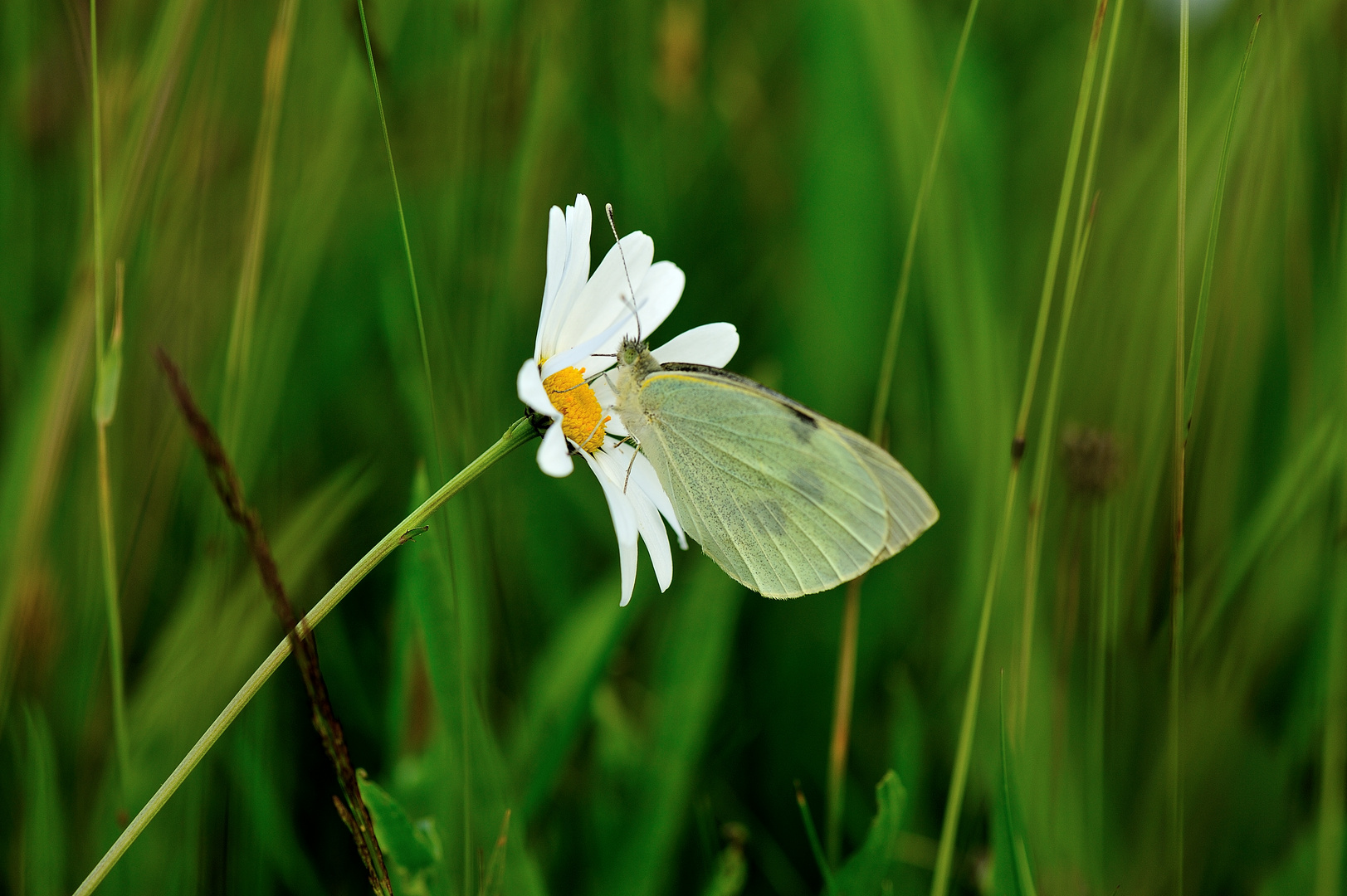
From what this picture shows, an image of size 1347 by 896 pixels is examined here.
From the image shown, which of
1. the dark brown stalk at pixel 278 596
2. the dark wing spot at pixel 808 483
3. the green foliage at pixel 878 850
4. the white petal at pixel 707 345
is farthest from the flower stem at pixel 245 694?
the dark wing spot at pixel 808 483

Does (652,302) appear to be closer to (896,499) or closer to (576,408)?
(576,408)

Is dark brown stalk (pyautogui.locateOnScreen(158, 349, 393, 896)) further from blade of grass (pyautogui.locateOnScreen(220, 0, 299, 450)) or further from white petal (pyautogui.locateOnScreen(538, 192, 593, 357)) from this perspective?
blade of grass (pyautogui.locateOnScreen(220, 0, 299, 450))

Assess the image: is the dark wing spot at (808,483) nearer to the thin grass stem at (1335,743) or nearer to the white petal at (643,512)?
the white petal at (643,512)

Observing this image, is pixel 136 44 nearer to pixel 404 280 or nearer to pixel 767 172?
pixel 404 280

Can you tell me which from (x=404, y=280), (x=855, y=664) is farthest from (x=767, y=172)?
(x=855, y=664)

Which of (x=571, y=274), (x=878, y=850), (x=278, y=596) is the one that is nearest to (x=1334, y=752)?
(x=878, y=850)

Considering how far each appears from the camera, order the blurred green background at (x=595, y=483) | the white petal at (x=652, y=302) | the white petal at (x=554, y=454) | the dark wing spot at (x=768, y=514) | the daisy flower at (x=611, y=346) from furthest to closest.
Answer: the dark wing spot at (x=768, y=514)
the blurred green background at (x=595, y=483)
the white petal at (x=652, y=302)
the daisy flower at (x=611, y=346)
the white petal at (x=554, y=454)
